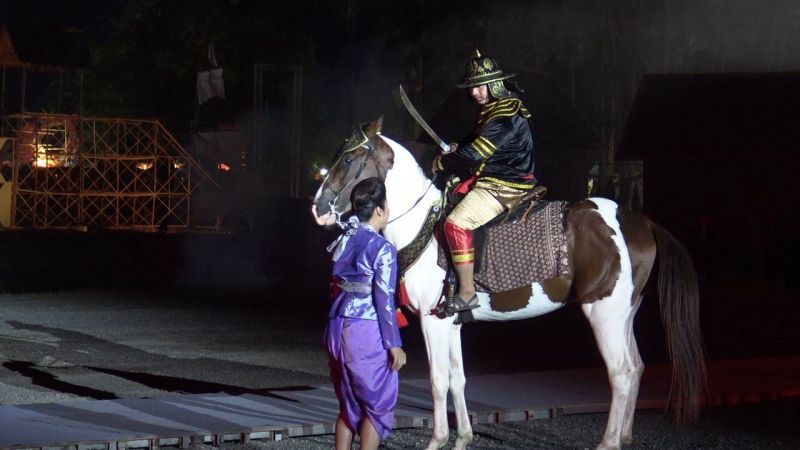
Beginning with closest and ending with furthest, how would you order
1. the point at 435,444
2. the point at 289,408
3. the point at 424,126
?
the point at 435,444 → the point at 424,126 → the point at 289,408

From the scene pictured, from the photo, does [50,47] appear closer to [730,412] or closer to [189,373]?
[189,373]

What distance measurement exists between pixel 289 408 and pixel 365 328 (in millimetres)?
3010

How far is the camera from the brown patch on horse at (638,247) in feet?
25.9

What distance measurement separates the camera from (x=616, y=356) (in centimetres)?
763

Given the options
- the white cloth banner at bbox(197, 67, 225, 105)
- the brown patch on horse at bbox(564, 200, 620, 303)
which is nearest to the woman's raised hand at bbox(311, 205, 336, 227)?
the brown patch on horse at bbox(564, 200, 620, 303)

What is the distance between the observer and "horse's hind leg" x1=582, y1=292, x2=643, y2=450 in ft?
24.6

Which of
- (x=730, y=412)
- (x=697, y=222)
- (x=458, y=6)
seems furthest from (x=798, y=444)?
(x=458, y=6)

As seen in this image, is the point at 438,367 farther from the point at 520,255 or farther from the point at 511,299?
the point at 520,255

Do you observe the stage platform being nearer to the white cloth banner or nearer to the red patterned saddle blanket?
the red patterned saddle blanket

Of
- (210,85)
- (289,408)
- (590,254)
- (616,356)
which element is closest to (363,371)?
(616,356)

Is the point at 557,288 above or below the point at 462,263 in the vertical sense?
below

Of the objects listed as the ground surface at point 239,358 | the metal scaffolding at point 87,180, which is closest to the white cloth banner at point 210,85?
the metal scaffolding at point 87,180

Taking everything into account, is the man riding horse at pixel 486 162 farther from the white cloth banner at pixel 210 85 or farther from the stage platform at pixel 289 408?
the white cloth banner at pixel 210 85

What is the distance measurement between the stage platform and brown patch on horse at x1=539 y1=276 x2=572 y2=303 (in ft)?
3.90
